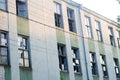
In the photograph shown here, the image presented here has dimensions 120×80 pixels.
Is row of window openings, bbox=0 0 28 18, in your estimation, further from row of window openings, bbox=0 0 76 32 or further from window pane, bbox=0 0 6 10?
window pane, bbox=0 0 6 10

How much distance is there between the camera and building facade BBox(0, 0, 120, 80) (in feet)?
49.2

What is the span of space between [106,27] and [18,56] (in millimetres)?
11601

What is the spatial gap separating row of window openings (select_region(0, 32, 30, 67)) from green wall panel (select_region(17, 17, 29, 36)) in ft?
1.08

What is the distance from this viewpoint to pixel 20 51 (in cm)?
1544

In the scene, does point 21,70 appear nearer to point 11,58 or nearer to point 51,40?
point 11,58

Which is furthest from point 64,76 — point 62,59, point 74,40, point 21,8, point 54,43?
point 21,8

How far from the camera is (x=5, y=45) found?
14672mm

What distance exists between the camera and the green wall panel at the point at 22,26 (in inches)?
619

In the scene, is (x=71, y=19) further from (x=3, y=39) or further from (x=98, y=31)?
(x=3, y=39)

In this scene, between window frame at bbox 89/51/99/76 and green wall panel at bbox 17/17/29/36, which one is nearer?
green wall panel at bbox 17/17/29/36

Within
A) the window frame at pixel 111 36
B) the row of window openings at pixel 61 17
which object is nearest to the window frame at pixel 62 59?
the row of window openings at pixel 61 17

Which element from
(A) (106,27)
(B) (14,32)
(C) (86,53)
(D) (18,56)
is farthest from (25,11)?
(A) (106,27)

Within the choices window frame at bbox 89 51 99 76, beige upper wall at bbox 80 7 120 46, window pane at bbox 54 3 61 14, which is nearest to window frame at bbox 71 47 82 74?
window frame at bbox 89 51 99 76

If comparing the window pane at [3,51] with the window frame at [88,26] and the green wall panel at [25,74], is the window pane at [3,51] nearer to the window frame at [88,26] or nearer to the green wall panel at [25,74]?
the green wall panel at [25,74]
